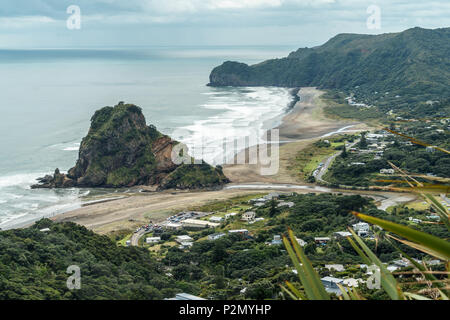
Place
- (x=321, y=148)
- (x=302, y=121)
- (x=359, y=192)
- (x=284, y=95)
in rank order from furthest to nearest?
(x=284, y=95)
(x=302, y=121)
(x=321, y=148)
(x=359, y=192)

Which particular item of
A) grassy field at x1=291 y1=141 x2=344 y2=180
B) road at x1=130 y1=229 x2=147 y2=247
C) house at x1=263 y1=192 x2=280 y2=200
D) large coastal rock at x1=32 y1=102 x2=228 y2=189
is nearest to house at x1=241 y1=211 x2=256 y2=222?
house at x1=263 y1=192 x2=280 y2=200

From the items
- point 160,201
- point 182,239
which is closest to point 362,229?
point 182,239

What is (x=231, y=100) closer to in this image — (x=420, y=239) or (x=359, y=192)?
(x=359, y=192)

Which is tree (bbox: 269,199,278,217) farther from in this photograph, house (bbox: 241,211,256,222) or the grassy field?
the grassy field

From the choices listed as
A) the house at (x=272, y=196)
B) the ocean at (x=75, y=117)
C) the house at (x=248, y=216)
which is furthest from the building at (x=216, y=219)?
the ocean at (x=75, y=117)

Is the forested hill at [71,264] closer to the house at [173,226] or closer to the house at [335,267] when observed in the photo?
the house at [335,267]

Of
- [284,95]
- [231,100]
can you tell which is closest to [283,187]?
[231,100]
